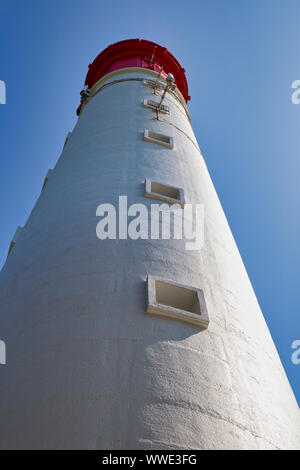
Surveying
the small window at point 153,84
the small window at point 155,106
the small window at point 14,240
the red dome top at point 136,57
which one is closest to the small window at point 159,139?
the small window at point 155,106

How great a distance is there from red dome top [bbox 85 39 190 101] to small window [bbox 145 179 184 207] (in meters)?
11.1

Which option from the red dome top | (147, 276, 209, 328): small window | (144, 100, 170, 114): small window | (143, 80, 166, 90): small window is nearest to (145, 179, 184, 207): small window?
(147, 276, 209, 328): small window

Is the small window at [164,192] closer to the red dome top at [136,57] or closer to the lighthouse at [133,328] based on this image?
the lighthouse at [133,328]

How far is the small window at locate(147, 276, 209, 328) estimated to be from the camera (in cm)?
492

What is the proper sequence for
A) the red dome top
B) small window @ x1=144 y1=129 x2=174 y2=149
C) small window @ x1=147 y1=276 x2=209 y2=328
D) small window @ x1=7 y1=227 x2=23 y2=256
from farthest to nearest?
the red dome top → small window @ x1=7 y1=227 x2=23 y2=256 → small window @ x1=144 y1=129 x2=174 y2=149 → small window @ x1=147 y1=276 x2=209 y2=328

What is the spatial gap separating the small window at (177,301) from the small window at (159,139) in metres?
5.29

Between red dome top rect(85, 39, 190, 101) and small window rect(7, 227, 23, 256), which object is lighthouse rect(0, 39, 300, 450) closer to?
small window rect(7, 227, 23, 256)

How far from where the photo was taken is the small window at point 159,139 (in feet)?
32.2

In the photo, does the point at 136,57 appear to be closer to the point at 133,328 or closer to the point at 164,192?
the point at 164,192

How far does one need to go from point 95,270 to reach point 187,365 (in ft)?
6.23

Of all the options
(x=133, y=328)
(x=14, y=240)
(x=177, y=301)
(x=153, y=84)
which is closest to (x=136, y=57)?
(x=153, y=84)

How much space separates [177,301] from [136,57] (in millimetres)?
15037

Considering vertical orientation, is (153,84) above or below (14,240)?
above

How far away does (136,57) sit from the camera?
57.6ft
